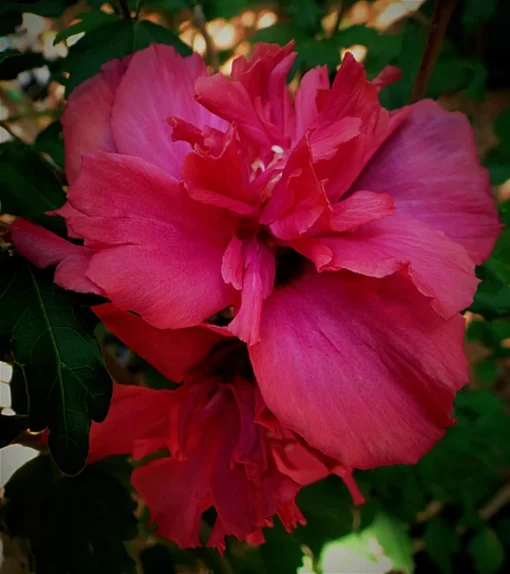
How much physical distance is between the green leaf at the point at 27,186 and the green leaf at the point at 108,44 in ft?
0.19

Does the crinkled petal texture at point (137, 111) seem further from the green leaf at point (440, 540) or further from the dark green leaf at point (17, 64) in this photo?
the green leaf at point (440, 540)

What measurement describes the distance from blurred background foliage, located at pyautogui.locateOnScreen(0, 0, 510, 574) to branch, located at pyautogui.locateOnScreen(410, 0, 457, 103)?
8 cm

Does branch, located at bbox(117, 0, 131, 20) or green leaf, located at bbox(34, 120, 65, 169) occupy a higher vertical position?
branch, located at bbox(117, 0, 131, 20)

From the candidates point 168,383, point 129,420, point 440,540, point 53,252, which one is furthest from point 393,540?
point 53,252

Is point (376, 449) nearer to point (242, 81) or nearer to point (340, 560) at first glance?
point (242, 81)

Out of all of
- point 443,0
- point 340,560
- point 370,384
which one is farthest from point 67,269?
point 340,560

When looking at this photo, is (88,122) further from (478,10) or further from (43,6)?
(478,10)

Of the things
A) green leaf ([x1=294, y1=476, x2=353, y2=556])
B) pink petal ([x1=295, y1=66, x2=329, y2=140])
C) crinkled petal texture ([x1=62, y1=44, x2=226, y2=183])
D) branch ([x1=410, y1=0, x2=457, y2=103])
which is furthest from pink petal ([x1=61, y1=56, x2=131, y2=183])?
green leaf ([x1=294, y1=476, x2=353, y2=556])

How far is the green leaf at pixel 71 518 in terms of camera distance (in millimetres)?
406

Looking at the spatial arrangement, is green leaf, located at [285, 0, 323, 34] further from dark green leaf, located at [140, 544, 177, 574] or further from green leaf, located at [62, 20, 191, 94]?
dark green leaf, located at [140, 544, 177, 574]

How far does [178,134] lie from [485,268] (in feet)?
1.07

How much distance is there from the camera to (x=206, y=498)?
0.32 m

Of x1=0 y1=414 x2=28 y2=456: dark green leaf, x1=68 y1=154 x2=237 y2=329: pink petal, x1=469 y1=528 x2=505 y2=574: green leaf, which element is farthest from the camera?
x1=469 y1=528 x2=505 y2=574: green leaf

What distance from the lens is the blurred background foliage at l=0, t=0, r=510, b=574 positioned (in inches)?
15.9
